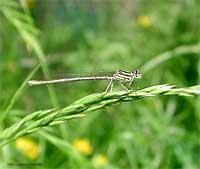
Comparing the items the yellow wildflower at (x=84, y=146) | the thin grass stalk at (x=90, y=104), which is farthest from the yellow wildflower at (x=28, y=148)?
the thin grass stalk at (x=90, y=104)

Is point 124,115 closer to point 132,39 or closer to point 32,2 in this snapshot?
point 132,39

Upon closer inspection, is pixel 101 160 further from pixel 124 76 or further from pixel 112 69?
pixel 124 76

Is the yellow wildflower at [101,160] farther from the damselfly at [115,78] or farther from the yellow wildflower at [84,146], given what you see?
the damselfly at [115,78]

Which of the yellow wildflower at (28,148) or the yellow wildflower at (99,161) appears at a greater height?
the yellow wildflower at (28,148)

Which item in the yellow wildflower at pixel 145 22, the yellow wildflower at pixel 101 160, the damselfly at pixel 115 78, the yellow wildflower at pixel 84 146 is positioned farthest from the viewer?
the yellow wildflower at pixel 145 22

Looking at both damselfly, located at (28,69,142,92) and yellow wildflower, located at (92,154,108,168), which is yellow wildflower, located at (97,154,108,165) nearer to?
yellow wildflower, located at (92,154,108,168)

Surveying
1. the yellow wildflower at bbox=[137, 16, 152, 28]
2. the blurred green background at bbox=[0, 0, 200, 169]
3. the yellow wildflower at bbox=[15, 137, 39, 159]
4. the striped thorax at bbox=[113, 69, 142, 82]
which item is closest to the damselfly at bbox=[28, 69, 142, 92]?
the striped thorax at bbox=[113, 69, 142, 82]

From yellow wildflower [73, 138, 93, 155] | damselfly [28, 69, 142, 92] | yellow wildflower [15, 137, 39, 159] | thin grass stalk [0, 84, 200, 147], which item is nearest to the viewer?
thin grass stalk [0, 84, 200, 147]
